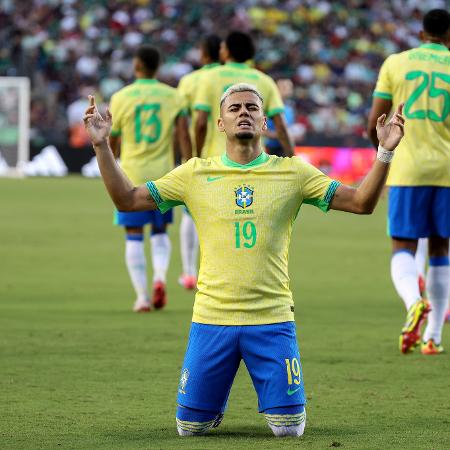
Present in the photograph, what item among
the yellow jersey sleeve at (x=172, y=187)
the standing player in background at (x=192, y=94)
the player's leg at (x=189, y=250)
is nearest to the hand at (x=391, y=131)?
the yellow jersey sleeve at (x=172, y=187)

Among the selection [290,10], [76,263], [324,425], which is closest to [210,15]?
[290,10]

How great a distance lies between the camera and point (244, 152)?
554 centimetres

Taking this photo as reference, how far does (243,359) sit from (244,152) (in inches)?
34.6

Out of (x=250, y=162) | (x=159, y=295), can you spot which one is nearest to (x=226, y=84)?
(x=159, y=295)

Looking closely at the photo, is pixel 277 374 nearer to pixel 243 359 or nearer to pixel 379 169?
pixel 243 359

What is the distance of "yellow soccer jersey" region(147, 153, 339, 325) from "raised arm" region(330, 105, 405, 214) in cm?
17

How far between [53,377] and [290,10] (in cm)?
2932

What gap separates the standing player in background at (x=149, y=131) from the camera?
10.5 metres

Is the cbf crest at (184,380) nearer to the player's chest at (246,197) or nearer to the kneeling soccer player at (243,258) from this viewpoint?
the kneeling soccer player at (243,258)

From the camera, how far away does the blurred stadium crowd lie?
32.1 m

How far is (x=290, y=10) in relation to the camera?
3544 centimetres

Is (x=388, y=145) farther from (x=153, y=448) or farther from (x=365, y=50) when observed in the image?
(x=365, y=50)

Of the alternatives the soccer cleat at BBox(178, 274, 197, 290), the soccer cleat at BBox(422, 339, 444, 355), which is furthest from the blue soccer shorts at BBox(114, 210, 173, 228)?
the soccer cleat at BBox(422, 339, 444, 355)

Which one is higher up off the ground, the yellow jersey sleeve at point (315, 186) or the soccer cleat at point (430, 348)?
the yellow jersey sleeve at point (315, 186)
